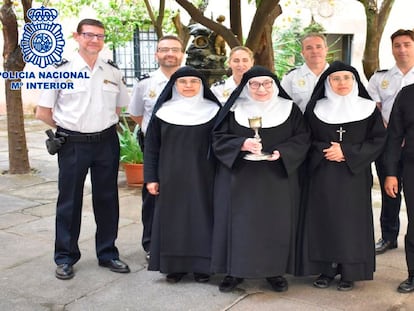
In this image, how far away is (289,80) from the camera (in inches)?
183

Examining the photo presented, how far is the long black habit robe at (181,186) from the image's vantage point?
13.2 feet

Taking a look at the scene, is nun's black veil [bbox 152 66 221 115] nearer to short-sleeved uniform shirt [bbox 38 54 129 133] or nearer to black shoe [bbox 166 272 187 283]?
short-sleeved uniform shirt [bbox 38 54 129 133]

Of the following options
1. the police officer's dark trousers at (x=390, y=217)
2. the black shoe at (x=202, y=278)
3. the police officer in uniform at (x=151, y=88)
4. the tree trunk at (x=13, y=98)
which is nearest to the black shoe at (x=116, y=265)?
the police officer in uniform at (x=151, y=88)

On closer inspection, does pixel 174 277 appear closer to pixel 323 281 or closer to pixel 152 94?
pixel 323 281

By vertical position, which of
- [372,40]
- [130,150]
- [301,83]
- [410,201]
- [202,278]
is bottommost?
[202,278]

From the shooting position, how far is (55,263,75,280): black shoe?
13.9ft

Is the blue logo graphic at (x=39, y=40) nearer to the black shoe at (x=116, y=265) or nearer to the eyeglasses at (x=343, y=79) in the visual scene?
the black shoe at (x=116, y=265)

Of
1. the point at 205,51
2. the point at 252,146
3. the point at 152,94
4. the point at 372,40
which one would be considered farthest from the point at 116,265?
the point at 372,40

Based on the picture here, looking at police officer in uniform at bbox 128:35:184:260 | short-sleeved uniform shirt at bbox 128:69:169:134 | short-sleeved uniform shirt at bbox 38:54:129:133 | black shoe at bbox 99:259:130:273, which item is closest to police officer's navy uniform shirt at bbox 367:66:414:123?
police officer in uniform at bbox 128:35:184:260

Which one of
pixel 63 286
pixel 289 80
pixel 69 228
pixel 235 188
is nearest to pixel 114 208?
pixel 69 228

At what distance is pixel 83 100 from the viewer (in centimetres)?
407

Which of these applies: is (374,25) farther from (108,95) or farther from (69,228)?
(69,228)

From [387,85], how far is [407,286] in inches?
67.9

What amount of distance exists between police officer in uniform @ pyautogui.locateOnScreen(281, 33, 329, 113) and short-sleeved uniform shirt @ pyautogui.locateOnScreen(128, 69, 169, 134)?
43.8 inches
